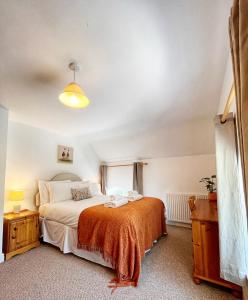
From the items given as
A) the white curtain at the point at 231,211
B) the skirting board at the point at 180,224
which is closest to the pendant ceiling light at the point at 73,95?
the white curtain at the point at 231,211

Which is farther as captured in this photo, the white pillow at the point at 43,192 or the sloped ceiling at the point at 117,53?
the white pillow at the point at 43,192

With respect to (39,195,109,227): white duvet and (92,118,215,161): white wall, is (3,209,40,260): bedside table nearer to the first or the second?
(39,195,109,227): white duvet

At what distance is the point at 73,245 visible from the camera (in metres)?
2.54

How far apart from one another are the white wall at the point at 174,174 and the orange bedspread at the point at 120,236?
5.68ft

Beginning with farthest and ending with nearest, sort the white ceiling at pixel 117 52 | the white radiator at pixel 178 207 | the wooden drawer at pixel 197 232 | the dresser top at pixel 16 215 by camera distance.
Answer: the white radiator at pixel 178 207, the dresser top at pixel 16 215, the wooden drawer at pixel 197 232, the white ceiling at pixel 117 52

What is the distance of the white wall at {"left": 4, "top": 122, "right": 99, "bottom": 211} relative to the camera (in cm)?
308

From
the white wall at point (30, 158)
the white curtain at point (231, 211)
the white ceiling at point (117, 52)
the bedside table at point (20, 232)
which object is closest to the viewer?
the white ceiling at point (117, 52)

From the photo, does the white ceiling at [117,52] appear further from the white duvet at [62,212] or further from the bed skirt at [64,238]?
the bed skirt at [64,238]

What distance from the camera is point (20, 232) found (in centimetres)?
263

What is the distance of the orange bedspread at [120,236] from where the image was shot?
1.96 meters

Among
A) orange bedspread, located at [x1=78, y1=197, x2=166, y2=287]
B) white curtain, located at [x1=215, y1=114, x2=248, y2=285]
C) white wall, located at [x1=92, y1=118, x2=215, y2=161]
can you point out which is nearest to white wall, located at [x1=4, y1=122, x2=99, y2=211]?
white wall, located at [x1=92, y1=118, x2=215, y2=161]

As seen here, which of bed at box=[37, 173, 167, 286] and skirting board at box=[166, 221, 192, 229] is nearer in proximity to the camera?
bed at box=[37, 173, 167, 286]

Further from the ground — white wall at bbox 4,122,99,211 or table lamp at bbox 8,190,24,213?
white wall at bbox 4,122,99,211

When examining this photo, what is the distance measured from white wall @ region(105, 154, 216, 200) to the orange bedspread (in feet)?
5.68
